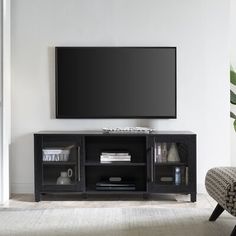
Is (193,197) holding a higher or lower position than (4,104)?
lower

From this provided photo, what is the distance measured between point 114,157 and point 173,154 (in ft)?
1.78

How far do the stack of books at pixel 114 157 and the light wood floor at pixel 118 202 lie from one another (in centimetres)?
37

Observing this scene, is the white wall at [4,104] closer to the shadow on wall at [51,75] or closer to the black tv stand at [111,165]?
the black tv stand at [111,165]

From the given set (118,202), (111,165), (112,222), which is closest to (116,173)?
(111,165)

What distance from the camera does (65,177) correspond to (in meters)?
Answer: 4.25

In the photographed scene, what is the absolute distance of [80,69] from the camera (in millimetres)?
4430

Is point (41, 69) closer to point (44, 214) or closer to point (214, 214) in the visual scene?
point (44, 214)

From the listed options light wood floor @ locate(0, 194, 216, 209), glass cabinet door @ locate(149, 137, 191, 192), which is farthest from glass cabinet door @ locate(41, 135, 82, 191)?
glass cabinet door @ locate(149, 137, 191, 192)

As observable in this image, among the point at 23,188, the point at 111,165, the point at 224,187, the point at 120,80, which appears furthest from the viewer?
the point at 23,188

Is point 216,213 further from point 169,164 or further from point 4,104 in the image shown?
point 4,104

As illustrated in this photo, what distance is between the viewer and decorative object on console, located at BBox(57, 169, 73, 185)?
13.9 ft

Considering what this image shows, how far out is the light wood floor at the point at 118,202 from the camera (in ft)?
13.2

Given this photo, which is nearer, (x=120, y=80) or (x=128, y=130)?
(x=128, y=130)

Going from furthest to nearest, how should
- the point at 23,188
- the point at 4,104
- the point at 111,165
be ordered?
the point at 23,188 → the point at 111,165 → the point at 4,104
